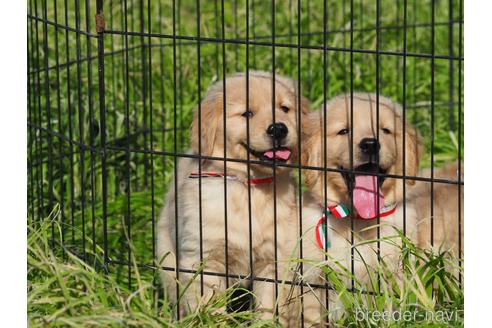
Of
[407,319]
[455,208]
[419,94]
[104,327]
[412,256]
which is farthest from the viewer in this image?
[419,94]

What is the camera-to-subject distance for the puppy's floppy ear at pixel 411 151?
4316 millimetres

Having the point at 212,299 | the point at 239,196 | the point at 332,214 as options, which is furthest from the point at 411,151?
the point at 212,299

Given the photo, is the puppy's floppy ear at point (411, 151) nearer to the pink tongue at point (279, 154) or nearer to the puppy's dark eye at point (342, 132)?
the puppy's dark eye at point (342, 132)

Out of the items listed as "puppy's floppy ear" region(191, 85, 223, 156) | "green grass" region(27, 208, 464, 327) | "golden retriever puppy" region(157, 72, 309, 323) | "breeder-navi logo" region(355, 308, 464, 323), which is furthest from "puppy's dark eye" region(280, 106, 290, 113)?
"breeder-navi logo" region(355, 308, 464, 323)

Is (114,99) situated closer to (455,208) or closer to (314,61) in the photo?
(314,61)

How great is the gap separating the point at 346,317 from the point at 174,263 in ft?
2.67

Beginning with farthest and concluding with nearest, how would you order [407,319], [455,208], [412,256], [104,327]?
[455,208]
[412,256]
[407,319]
[104,327]

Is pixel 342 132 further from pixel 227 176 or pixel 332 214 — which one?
pixel 227 176

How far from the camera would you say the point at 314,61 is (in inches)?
267

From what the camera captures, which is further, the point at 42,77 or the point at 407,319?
the point at 42,77

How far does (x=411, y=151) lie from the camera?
4328 millimetres

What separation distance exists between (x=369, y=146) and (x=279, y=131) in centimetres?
36

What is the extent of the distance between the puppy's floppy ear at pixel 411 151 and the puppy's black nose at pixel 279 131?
0.51 metres

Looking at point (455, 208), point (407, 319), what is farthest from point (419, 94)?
point (407, 319)
